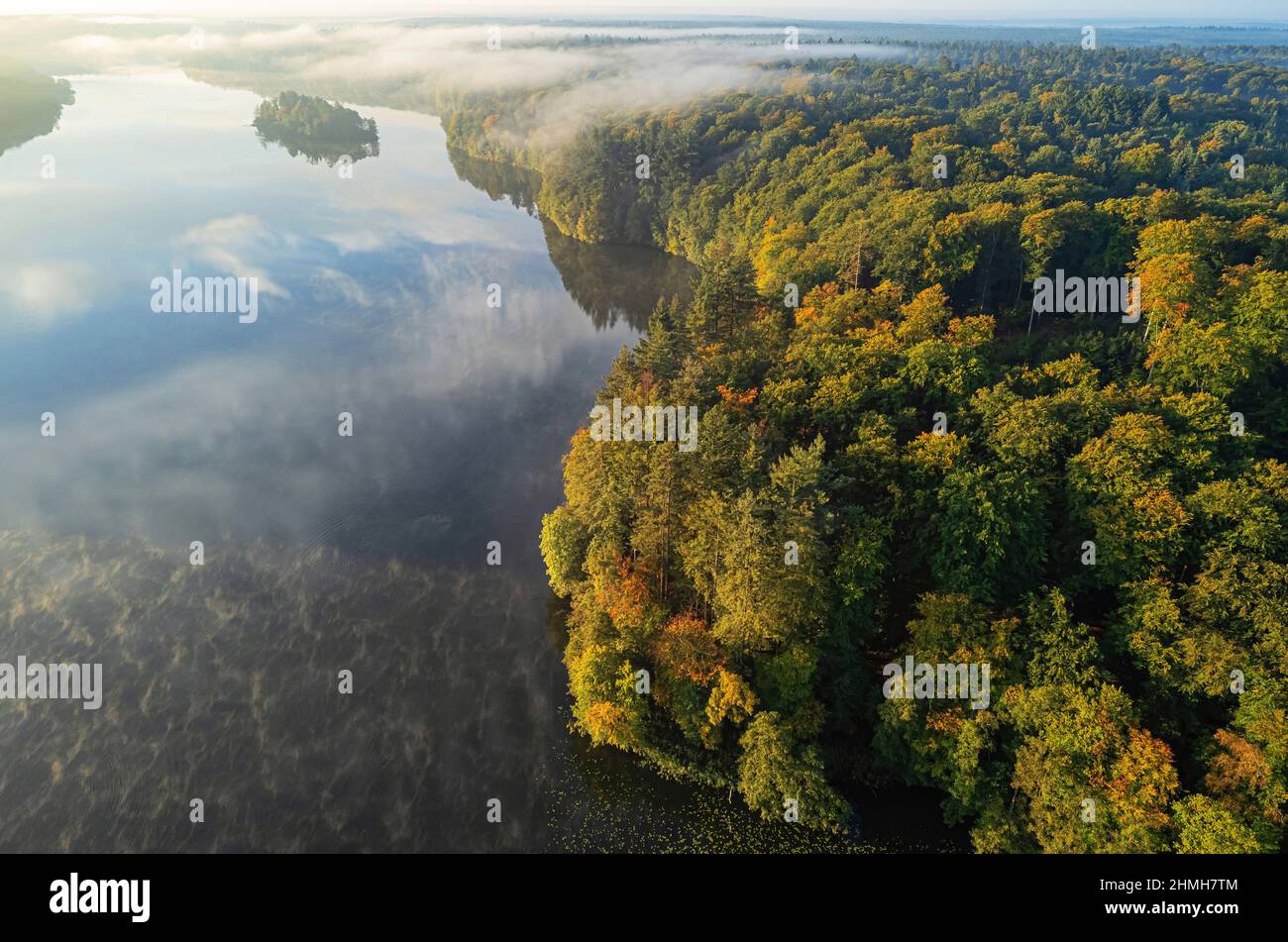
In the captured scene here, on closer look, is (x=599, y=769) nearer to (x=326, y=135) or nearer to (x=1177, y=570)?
(x=1177, y=570)

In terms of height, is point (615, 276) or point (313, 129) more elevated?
point (313, 129)

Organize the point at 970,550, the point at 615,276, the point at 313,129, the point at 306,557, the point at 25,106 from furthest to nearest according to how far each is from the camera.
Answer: the point at 313,129
the point at 25,106
the point at 615,276
the point at 306,557
the point at 970,550

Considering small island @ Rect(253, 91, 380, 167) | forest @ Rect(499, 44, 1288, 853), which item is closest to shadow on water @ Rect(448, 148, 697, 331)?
forest @ Rect(499, 44, 1288, 853)

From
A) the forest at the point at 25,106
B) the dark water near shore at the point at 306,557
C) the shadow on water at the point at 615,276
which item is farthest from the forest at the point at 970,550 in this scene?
the forest at the point at 25,106

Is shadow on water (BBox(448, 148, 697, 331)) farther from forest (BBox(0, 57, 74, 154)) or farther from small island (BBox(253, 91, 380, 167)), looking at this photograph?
forest (BBox(0, 57, 74, 154))

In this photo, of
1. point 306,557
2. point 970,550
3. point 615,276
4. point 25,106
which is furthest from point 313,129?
point 970,550

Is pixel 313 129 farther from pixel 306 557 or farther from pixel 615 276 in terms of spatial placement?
pixel 306 557
